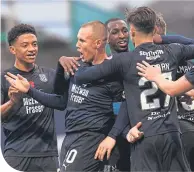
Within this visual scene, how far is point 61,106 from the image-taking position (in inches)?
170

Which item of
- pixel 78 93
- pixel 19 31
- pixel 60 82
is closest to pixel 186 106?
pixel 78 93

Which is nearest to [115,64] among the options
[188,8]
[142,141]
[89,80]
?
[89,80]

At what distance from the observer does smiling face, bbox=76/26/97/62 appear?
4.12m

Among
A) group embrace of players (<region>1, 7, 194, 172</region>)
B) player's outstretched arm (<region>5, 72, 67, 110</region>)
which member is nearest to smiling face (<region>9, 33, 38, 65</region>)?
group embrace of players (<region>1, 7, 194, 172</region>)

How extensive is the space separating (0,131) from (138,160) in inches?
73.5

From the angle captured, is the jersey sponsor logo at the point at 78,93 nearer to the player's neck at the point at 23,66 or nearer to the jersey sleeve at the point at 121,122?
the jersey sleeve at the point at 121,122

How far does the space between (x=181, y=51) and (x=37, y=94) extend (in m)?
1.14

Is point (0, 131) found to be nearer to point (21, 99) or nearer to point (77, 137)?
point (21, 99)

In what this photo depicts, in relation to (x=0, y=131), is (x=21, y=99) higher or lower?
higher

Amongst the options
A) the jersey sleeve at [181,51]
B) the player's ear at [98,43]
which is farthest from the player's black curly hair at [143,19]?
the player's ear at [98,43]

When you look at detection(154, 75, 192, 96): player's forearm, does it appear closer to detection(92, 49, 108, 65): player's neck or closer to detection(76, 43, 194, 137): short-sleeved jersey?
detection(76, 43, 194, 137): short-sleeved jersey

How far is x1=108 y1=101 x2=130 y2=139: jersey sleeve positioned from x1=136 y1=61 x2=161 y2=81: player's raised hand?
0.31 meters

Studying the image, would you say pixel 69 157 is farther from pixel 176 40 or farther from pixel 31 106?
pixel 176 40

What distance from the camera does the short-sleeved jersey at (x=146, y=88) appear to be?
381 centimetres
